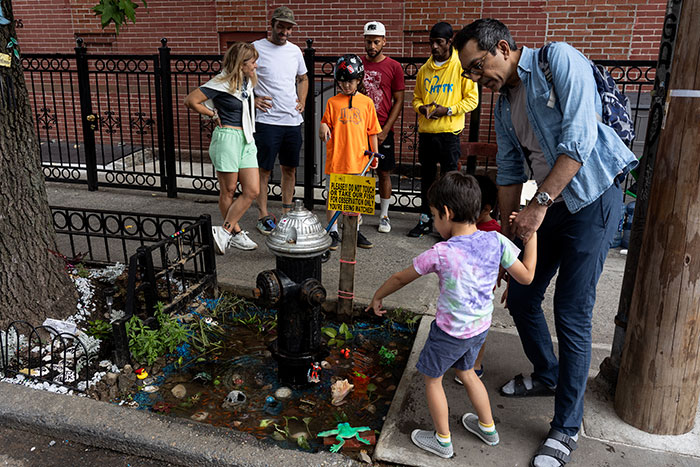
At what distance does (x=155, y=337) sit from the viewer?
363 cm

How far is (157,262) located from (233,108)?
5.16ft

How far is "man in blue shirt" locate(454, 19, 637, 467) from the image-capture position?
94.3 inches

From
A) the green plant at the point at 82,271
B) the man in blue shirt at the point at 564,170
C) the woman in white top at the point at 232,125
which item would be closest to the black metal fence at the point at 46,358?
the green plant at the point at 82,271

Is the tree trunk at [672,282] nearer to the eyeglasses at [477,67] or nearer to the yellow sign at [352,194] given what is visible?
the eyeglasses at [477,67]

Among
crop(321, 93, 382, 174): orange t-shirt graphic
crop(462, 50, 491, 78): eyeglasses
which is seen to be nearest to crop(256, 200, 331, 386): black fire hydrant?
crop(462, 50, 491, 78): eyeglasses

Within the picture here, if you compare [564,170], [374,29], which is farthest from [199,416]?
[374,29]

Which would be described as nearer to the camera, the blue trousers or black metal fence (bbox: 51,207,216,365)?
the blue trousers

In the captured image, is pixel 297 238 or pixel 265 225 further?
pixel 265 225

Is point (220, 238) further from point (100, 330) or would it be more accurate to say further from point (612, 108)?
point (612, 108)

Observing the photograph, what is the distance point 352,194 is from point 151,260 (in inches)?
56.3

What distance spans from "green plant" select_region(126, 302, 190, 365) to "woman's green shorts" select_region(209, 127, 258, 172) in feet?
5.73

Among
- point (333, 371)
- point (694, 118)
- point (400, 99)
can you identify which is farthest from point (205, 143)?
point (694, 118)

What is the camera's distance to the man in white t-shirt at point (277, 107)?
19.1 ft

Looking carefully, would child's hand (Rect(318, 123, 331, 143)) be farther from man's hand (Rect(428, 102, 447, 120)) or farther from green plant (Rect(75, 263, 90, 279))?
green plant (Rect(75, 263, 90, 279))
